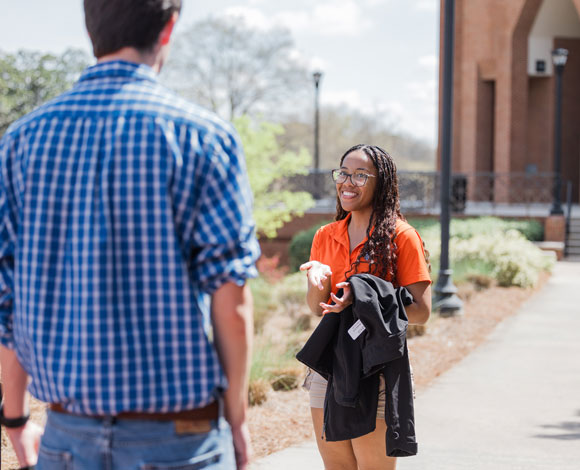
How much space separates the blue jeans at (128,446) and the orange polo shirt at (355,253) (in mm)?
1567

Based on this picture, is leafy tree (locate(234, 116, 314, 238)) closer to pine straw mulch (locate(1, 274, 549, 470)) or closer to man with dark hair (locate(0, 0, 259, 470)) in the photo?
pine straw mulch (locate(1, 274, 549, 470))

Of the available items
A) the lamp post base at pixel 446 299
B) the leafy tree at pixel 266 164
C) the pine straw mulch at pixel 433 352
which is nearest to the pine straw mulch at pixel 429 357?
the pine straw mulch at pixel 433 352

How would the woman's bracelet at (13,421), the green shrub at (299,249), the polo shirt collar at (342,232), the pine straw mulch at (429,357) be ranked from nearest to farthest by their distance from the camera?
the woman's bracelet at (13,421) → the polo shirt collar at (342,232) → the pine straw mulch at (429,357) → the green shrub at (299,249)

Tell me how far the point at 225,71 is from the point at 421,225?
108ft

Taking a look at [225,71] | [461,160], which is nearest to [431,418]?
[461,160]

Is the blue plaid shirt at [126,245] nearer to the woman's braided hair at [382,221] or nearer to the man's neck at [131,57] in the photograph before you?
the man's neck at [131,57]

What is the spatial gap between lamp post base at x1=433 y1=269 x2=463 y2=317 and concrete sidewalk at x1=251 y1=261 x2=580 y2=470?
73 centimetres

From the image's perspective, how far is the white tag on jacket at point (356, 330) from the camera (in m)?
3.07

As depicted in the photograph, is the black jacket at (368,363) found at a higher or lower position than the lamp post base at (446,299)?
higher

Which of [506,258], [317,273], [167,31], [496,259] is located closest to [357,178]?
[317,273]

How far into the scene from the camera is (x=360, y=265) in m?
3.25

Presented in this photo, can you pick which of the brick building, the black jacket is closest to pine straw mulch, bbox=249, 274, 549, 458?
the black jacket

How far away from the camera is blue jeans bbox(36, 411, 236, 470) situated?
5.63ft

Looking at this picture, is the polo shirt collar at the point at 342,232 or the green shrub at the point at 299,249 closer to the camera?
the polo shirt collar at the point at 342,232
